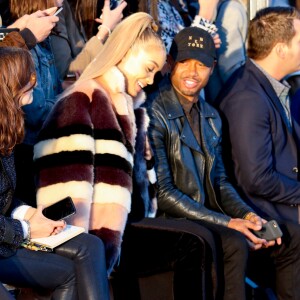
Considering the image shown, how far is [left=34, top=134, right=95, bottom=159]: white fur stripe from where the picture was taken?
15.5ft

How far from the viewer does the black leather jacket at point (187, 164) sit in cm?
540

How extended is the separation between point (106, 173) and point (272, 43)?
2115mm

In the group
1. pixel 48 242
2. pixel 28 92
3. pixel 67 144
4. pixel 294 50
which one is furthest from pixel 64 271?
pixel 294 50

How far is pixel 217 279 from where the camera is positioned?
503cm

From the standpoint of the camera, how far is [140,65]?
5.09 meters

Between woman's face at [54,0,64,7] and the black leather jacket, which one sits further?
the black leather jacket

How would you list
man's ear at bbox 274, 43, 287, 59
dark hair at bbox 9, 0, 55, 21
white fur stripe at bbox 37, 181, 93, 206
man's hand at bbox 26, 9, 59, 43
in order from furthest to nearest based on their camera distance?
1. man's ear at bbox 274, 43, 287, 59
2. dark hair at bbox 9, 0, 55, 21
3. man's hand at bbox 26, 9, 59, 43
4. white fur stripe at bbox 37, 181, 93, 206

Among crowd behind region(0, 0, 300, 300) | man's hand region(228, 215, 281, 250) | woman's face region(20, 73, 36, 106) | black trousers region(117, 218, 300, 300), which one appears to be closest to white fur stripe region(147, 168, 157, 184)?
crowd behind region(0, 0, 300, 300)

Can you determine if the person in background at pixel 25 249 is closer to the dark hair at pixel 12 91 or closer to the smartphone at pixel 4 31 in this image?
the dark hair at pixel 12 91

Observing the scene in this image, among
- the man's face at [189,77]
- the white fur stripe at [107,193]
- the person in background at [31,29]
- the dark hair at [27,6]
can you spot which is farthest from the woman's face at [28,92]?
the man's face at [189,77]

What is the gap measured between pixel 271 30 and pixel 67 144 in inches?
88.3

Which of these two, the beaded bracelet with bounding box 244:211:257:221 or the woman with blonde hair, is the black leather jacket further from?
the woman with blonde hair

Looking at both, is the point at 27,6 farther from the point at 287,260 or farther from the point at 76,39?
the point at 287,260

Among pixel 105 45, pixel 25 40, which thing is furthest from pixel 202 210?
pixel 25 40
